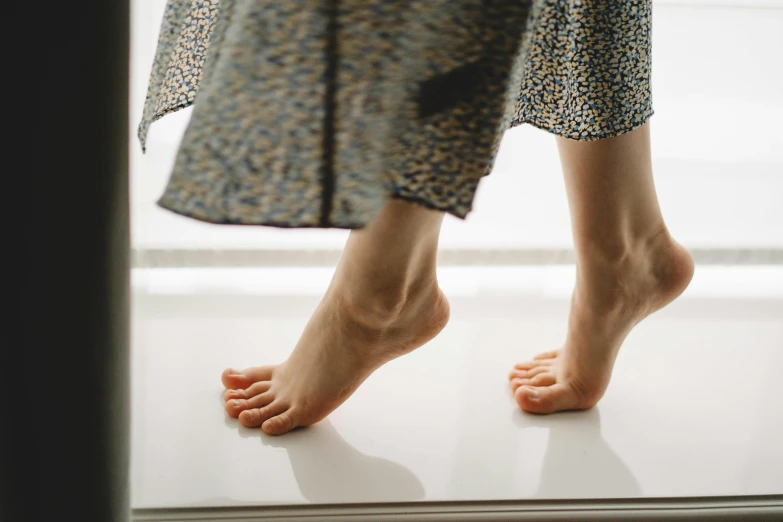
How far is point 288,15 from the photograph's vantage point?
365 millimetres

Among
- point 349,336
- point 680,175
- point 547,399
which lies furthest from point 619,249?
point 680,175

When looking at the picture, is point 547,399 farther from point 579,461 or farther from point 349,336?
point 349,336

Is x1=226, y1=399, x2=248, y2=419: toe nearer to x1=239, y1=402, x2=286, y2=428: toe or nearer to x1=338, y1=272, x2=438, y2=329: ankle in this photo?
x1=239, y1=402, x2=286, y2=428: toe

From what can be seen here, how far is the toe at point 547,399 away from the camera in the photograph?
0.81m

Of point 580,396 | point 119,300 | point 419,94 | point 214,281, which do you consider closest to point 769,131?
point 580,396

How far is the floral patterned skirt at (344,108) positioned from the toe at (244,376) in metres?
0.47

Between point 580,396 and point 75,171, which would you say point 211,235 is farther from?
point 75,171

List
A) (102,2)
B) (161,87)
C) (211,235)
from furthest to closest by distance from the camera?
(211,235) < (161,87) < (102,2)

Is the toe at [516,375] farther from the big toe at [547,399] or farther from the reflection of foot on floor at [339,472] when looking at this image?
the reflection of foot on floor at [339,472]

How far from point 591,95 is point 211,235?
840 mm

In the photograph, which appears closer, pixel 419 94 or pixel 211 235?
pixel 419 94

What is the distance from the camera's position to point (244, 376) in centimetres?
82

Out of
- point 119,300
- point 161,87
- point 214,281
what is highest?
point 161,87

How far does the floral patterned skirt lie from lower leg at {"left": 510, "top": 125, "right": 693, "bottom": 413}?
33cm
